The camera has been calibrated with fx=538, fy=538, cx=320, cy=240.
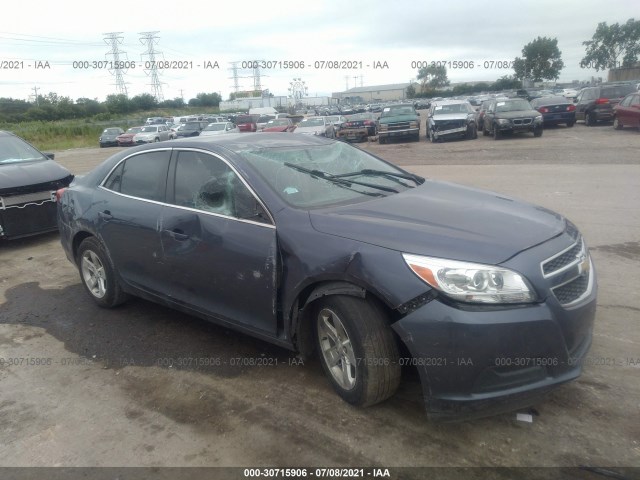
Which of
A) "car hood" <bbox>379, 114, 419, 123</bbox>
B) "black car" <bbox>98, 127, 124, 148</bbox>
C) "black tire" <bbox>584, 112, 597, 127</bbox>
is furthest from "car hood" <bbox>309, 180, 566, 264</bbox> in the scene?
"black car" <bbox>98, 127, 124, 148</bbox>

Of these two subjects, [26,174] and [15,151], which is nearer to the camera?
[26,174]

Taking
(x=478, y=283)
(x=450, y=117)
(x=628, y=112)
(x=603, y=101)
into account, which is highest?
(x=603, y=101)

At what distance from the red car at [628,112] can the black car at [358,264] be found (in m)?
19.2

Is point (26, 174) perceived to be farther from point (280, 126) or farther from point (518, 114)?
point (280, 126)

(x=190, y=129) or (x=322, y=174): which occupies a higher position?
(x=322, y=174)

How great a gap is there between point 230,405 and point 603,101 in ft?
81.3

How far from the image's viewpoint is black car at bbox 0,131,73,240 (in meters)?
7.48

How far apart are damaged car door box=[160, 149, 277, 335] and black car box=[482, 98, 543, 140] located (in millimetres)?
18638

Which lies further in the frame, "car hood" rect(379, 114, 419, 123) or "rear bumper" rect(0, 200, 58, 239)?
"car hood" rect(379, 114, 419, 123)

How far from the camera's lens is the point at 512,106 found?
21.7 metres

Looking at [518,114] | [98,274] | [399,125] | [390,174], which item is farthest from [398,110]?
[98,274]

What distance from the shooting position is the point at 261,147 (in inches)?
168

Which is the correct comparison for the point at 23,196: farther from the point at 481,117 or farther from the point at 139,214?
the point at 481,117

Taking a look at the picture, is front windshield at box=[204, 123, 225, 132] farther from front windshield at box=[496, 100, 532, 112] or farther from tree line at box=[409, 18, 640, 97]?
tree line at box=[409, 18, 640, 97]
